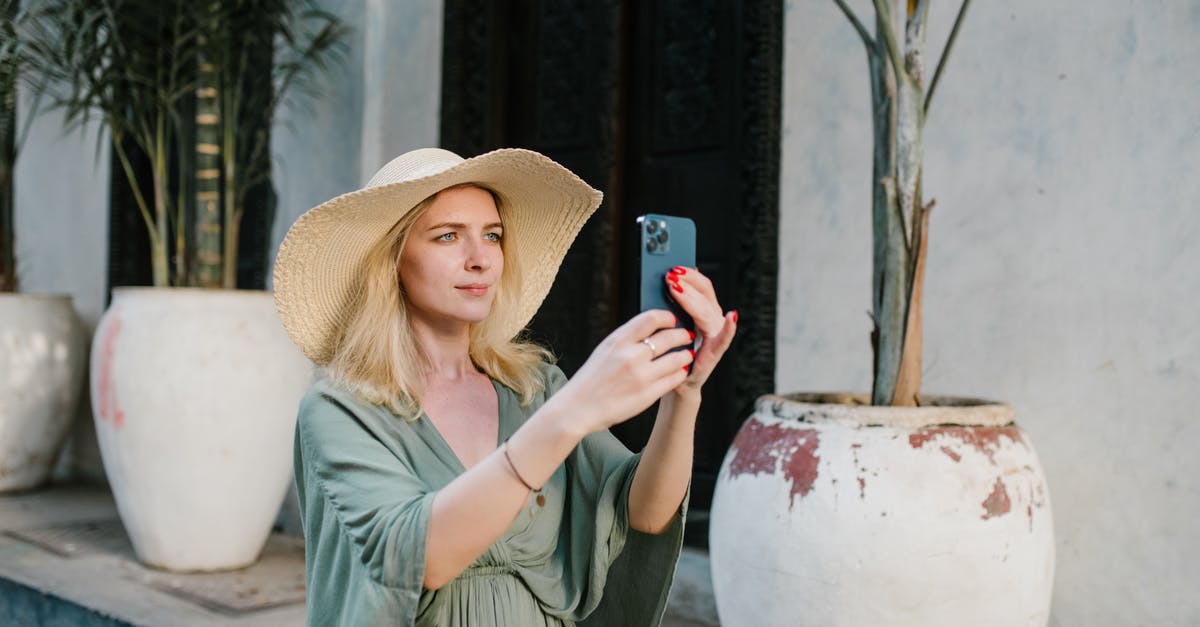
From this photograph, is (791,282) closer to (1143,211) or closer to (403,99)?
(1143,211)

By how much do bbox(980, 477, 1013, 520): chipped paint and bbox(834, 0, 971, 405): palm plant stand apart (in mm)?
277

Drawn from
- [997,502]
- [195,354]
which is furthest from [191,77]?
[997,502]

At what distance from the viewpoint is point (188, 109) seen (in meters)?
5.35

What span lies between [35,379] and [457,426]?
4257 mm

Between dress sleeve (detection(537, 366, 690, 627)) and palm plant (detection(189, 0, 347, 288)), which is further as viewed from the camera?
palm plant (detection(189, 0, 347, 288))

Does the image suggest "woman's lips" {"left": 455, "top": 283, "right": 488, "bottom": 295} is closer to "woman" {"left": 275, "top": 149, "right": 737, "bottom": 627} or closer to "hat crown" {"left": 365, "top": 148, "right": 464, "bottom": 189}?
"woman" {"left": 275, "top": 149, "right": 737, "bottom": 627}

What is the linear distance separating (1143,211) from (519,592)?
1867 millimetres

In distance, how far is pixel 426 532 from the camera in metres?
1.24

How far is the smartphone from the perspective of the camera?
1.32m

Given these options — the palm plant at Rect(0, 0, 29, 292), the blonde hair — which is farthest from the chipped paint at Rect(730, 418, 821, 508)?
the palm plant at Rect(0, 0, 29, 292)

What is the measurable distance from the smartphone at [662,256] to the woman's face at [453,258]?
0.97 feet

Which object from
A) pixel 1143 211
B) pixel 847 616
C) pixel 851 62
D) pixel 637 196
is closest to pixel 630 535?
pixel 847 616

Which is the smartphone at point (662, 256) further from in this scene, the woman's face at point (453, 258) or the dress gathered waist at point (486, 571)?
the dress gathered waist at point (486, 571)

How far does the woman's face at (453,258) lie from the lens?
1.52m
